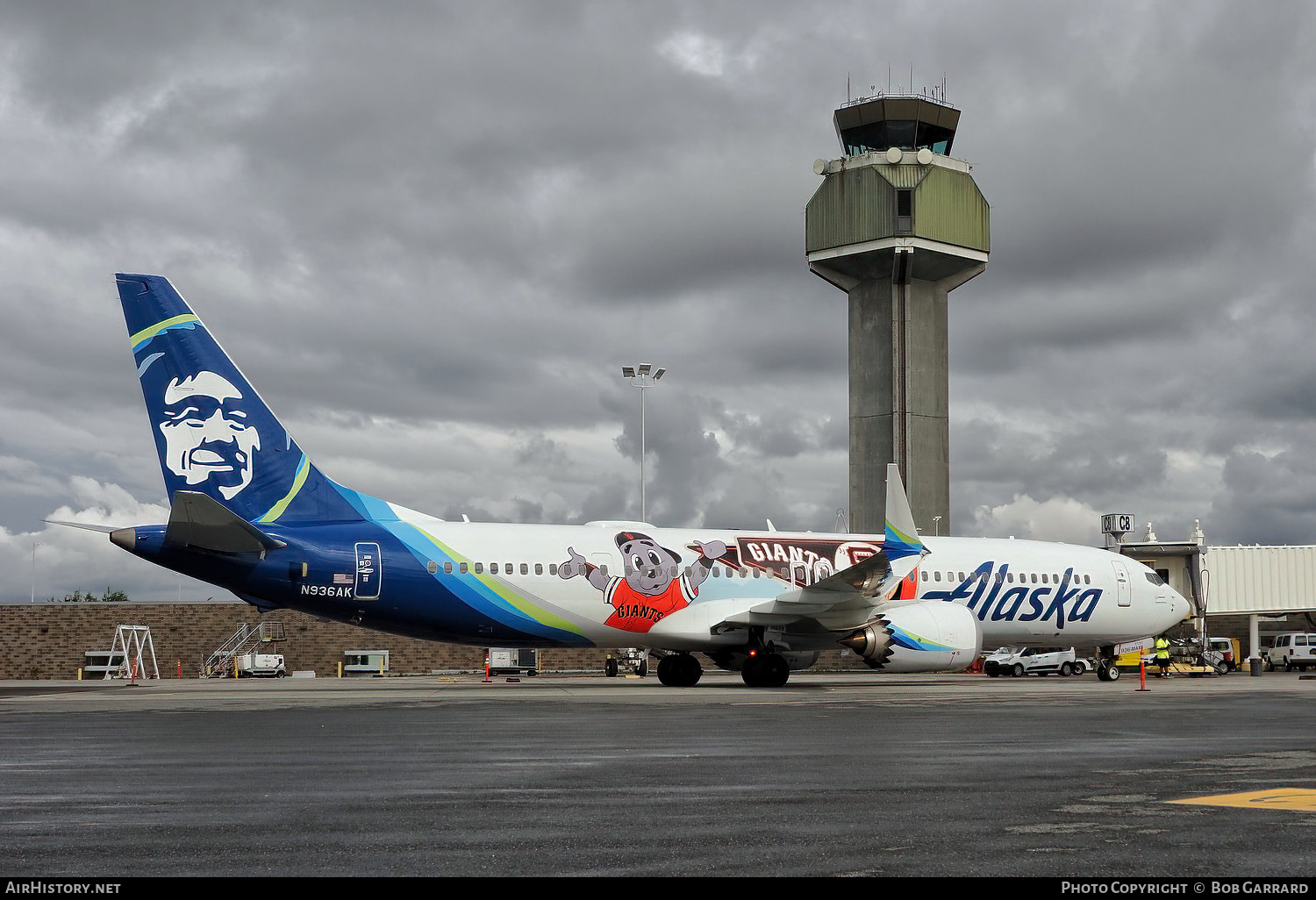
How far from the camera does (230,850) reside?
21.4ft

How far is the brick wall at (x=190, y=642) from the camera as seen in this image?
5047 cm

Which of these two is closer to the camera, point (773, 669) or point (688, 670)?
point (773, 669)

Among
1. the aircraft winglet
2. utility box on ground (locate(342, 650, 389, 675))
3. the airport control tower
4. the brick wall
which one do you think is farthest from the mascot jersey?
the airport control tower

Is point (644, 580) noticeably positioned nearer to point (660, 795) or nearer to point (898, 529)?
point (898, 529)

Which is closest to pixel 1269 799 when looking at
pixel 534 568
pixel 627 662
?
pixel 534 568

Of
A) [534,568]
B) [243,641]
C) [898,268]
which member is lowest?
[243,641]

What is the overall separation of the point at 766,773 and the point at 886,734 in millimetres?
4986

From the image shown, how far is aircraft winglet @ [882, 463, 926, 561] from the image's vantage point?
3002 centimetres

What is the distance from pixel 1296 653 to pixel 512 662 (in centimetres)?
3424

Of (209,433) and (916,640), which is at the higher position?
(209,433)

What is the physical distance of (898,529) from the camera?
98.8 ft

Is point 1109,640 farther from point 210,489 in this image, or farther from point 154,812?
point 154,812

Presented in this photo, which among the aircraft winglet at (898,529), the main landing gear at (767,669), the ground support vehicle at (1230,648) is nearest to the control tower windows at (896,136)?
the ground support vehicle at (1230,648)
